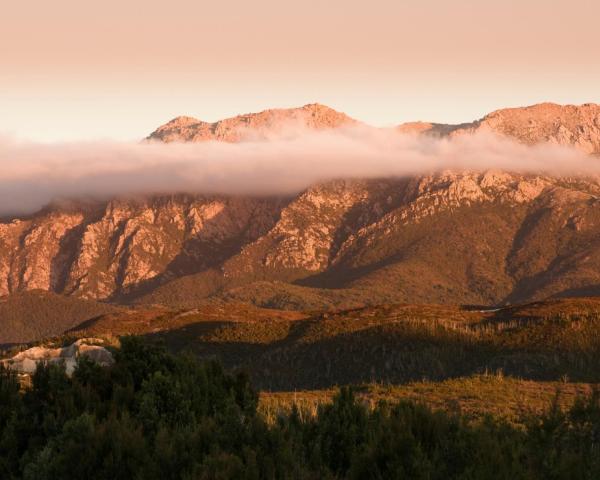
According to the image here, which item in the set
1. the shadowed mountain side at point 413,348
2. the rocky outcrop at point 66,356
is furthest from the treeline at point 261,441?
the shadowed mountain side at point 413,348

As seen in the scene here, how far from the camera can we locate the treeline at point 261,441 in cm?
3188

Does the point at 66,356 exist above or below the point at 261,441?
below

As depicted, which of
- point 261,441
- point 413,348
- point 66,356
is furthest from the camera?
point 413,348

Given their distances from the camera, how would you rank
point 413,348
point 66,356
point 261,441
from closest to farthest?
1. point 261,441
2. point 66,356
3. point 413,348

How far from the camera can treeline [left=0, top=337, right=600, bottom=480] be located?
Result: 31.9 m

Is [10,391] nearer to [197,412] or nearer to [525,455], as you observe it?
[197,412]

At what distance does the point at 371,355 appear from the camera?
141875 mm

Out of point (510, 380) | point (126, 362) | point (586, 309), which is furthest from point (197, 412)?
point (586, 309)

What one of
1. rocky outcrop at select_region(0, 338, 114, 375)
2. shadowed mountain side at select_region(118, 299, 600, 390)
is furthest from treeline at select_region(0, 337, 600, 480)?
shadowed mountain side at select_region(118, 299, 600, 390)

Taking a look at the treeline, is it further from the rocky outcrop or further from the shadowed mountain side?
the shadowed mountain side

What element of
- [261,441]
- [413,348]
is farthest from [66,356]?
[261,441]

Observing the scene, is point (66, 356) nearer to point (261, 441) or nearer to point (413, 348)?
point (413, 348)

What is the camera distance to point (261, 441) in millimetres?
35812

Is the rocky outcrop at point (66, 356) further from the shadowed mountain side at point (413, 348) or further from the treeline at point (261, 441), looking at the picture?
the treeline at point (261, 441)
